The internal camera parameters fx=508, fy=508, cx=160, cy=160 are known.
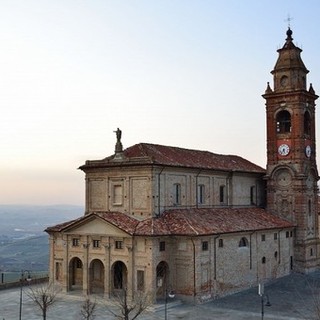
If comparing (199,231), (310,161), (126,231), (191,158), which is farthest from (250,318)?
(310,161)

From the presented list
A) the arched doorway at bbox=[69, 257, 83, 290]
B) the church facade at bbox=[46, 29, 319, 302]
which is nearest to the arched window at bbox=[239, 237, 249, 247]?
the church facade at bbox=[46, 29, 319, 302]

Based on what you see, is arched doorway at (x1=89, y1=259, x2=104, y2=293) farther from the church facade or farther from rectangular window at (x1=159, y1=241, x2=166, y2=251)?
rectangular window at (x1=159, y1=241, x2=166, y2=251)

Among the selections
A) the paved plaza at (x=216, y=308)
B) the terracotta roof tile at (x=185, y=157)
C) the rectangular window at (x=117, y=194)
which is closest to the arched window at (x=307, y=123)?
the terracotta roof tile at (x=185, y=157)

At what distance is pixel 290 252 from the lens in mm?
52156

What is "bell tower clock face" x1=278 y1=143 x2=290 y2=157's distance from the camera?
53.3 metres

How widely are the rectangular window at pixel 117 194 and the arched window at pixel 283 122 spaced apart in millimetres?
20243

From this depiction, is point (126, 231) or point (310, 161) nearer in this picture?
point (126, 231)

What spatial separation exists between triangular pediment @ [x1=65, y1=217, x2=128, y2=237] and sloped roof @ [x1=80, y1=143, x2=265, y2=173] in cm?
548

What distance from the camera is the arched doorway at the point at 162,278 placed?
39.0 meters

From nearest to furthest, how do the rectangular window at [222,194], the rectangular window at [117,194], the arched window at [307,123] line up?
the rectangular window at [117,194] → the rectangular window at [222,194] → the arched window at [307,123]

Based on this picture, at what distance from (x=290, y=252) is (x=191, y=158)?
1489 centimetres

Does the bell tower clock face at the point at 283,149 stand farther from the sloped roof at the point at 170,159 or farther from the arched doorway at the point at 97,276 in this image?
the arched doorway at the point at 97,276

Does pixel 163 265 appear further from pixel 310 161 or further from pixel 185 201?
pixel 310 161

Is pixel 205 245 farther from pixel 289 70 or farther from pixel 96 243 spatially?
pixel 289 70
